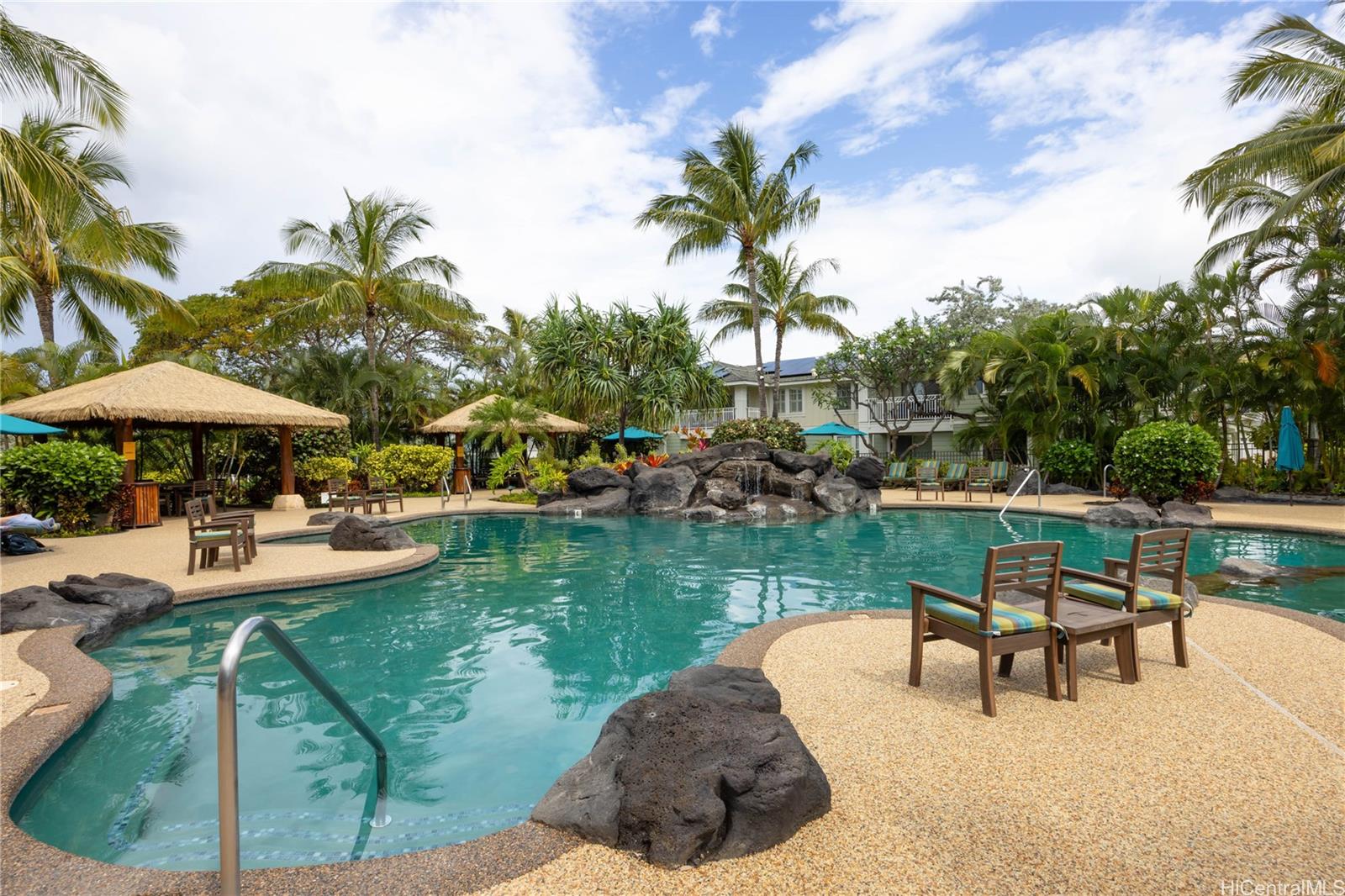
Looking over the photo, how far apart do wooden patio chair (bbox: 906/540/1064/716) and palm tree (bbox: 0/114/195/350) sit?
19.9 meters

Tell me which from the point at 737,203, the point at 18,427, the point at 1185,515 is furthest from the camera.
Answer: the point at 737,203

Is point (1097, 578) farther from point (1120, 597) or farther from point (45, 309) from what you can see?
point (45, 309)

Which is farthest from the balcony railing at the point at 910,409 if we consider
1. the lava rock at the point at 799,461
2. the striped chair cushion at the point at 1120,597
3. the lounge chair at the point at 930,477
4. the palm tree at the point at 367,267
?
the striped chair cushion at the point at 1120,597

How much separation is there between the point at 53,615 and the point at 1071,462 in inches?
894

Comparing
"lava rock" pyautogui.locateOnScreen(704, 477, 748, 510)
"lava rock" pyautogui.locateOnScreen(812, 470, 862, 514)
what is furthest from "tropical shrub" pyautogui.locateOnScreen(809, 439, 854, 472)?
"lava rock" pyautogui.locateOnScreen(704, 477, 748, 510)

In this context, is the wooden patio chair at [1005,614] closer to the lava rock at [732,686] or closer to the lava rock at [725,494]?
the lava rock at [732,686]

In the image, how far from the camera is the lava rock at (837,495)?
17.4m

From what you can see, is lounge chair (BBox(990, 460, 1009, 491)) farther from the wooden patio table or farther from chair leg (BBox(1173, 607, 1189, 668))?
the wooden patio table

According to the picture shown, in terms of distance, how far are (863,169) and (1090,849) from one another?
598 inches

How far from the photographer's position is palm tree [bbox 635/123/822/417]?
23.6 m

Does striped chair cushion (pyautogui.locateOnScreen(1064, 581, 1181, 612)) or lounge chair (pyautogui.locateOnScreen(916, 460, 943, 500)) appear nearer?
striped chair cushion (pyautogui.locateOnScreen(1064, 581, 1181, 612))

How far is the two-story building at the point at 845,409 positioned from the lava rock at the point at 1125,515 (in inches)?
458

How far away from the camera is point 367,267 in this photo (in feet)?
73.5

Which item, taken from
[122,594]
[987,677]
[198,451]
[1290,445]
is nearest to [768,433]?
→ [1290,445]
